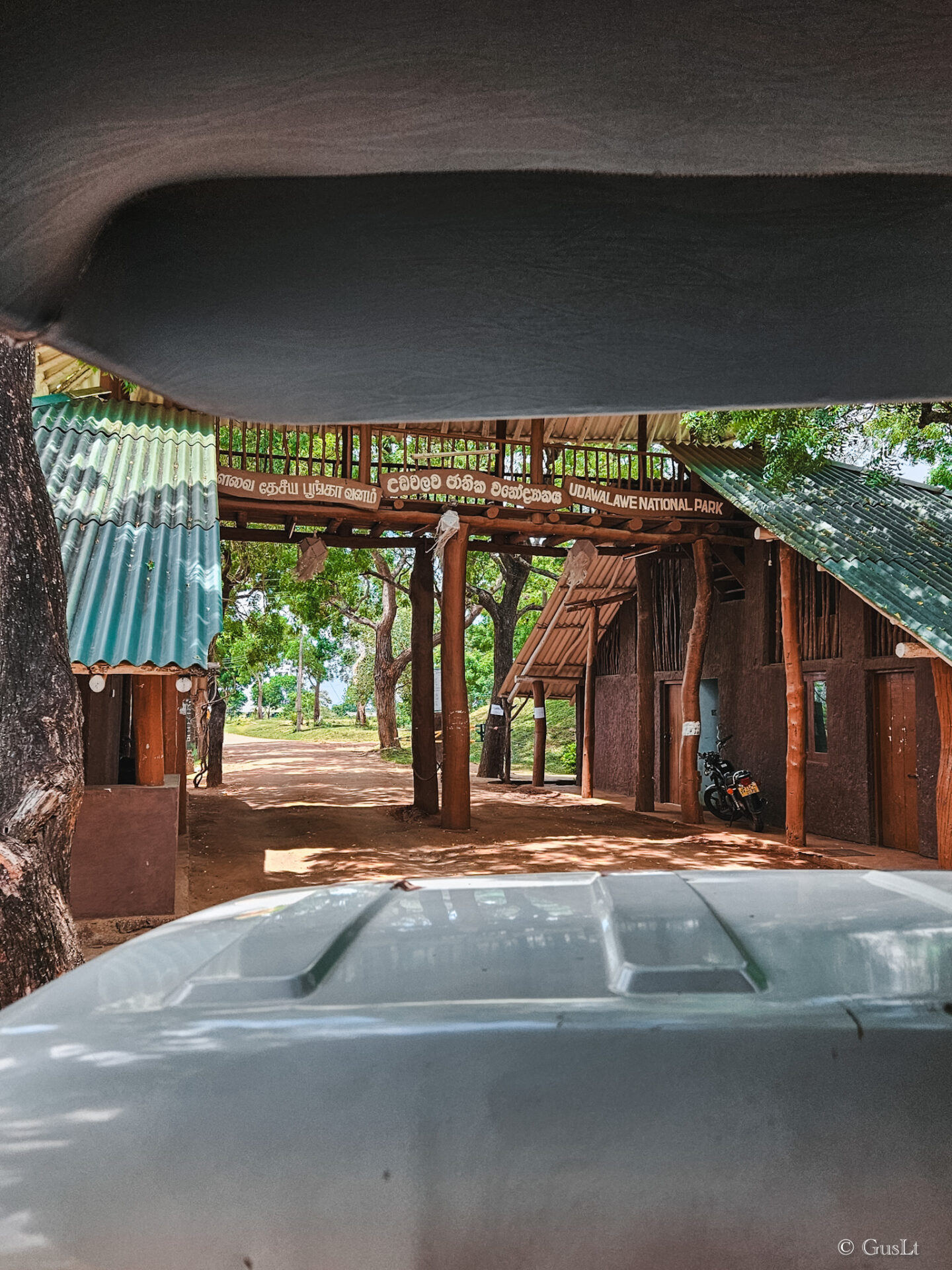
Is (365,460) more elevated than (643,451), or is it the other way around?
(643,451)

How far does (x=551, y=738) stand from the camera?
3506 cm

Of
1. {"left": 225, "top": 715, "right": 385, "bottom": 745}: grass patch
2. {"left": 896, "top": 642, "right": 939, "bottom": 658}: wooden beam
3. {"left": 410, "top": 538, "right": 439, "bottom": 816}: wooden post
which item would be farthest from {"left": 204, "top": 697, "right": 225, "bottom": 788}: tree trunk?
{"left": 225, "top": 715, "right": 385, "bottom": 745}: grass patch

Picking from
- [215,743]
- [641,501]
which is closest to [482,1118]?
[641,501]

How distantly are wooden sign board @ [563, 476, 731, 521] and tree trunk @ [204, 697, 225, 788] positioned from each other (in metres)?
11.1

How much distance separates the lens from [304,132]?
1.73 metres

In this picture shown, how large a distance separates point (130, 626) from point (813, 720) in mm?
10034

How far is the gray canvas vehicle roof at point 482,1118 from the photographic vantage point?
1155 mm

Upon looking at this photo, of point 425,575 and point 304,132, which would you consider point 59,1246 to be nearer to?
point 304,132

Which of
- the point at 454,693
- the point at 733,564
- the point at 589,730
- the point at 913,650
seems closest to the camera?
the point at 913,650

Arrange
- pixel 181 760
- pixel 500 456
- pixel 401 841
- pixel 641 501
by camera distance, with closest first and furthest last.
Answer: pixel 401 841, pixel 500 456, pixel 641 501, pixel 181 760

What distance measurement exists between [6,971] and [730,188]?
13.1 feet

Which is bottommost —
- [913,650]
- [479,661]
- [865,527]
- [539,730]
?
[539,730]

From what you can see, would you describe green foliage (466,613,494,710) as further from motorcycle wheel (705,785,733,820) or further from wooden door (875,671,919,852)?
wooden door (875,671,919,852)

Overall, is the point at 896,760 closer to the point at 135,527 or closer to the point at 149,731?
the point at 149,731
